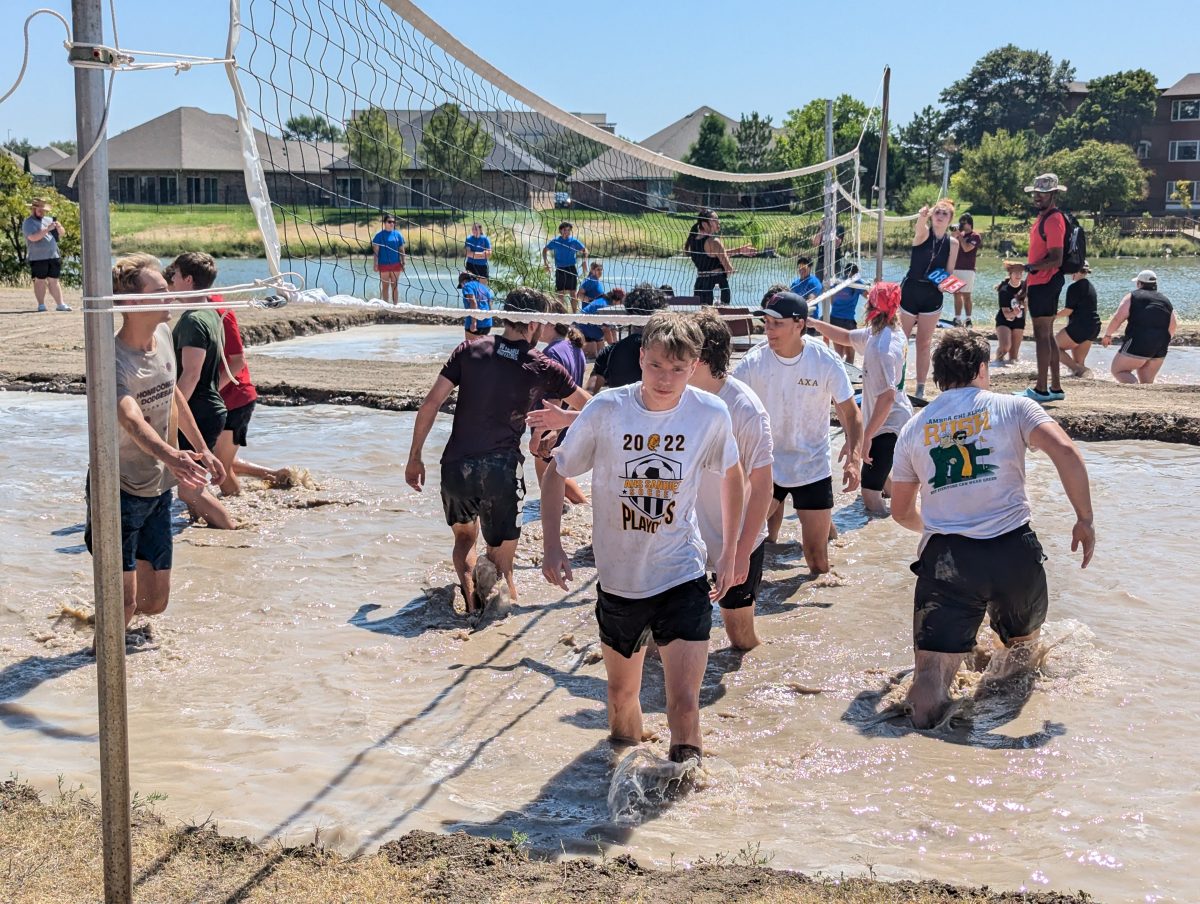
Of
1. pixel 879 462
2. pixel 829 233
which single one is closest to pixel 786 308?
pixel 879 462

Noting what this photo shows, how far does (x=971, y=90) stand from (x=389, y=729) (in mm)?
131931

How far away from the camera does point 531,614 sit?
7020 millimetres

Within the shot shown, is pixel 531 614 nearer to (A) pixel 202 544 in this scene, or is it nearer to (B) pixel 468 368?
(B) pixel 468 368

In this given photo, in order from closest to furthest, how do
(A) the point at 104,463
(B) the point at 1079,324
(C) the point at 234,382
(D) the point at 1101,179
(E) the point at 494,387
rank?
1. (A) the point at 104,463
2. (E) the point at 494,387
3. (C) the point at 234,382
4. (B) the point at 1079,324
5. (D) the point at 1101,179

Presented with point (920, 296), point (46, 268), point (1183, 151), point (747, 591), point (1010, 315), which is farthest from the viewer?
point (1183, 151)

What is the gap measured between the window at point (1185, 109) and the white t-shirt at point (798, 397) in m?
92.7

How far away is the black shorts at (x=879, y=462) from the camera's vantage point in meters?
8.48

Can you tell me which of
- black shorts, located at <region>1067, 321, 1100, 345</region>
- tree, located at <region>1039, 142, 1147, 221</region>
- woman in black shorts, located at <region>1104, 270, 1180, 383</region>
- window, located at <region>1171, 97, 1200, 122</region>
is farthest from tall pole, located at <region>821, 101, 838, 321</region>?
window, located at <region>1171, 97, 1200, 122</region>

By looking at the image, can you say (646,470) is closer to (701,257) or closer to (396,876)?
(396,876)

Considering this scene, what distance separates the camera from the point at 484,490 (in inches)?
256

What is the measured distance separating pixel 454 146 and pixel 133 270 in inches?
71.7

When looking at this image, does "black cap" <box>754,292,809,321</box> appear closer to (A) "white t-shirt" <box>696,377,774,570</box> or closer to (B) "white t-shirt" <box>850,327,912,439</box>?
(B) "white t-shirt" <box>850,327,912,439</box>

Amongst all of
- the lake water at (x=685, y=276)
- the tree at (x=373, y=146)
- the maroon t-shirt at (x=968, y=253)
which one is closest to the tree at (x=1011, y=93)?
the lake water at (x=685, y=276)

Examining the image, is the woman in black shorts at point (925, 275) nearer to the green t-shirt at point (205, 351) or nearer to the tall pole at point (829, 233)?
the tall pole at point (829, 233)
